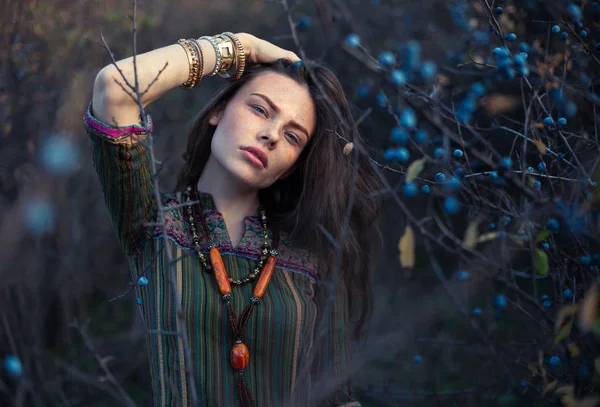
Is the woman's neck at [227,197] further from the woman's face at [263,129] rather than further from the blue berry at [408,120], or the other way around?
the blue berry at [408,120]

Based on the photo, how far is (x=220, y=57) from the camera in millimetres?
1914

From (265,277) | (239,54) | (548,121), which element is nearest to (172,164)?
(239,54)

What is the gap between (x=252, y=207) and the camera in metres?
2.05

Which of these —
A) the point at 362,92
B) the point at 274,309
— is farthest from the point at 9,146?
the point at 362,92

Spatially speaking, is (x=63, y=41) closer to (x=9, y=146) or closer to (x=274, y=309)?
(x=9, y=146)

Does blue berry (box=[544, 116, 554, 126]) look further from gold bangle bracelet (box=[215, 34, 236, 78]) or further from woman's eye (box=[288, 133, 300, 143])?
gold bangle bracelet (box=[215, 34, 236, 78])

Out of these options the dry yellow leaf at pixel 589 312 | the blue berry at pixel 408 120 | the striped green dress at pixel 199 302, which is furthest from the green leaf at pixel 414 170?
the striped green dress at pixel 199 302

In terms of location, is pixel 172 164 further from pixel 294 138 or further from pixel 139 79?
pixel 139 79

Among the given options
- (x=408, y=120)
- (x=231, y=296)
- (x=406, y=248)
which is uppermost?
(x=408, y=120)

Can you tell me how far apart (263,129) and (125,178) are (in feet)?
1.32

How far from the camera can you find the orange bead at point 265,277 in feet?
6.11

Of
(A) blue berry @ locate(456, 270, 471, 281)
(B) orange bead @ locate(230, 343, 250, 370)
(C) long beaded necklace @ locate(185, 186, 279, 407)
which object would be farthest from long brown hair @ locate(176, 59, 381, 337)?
(A) blue berry @ locate(456, 270, 471, 281)

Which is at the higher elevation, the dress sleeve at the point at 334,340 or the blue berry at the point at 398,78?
the blue berry at the point at 398,78

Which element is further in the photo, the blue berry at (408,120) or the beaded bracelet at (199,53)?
the beaded bracelet at (199,53)
